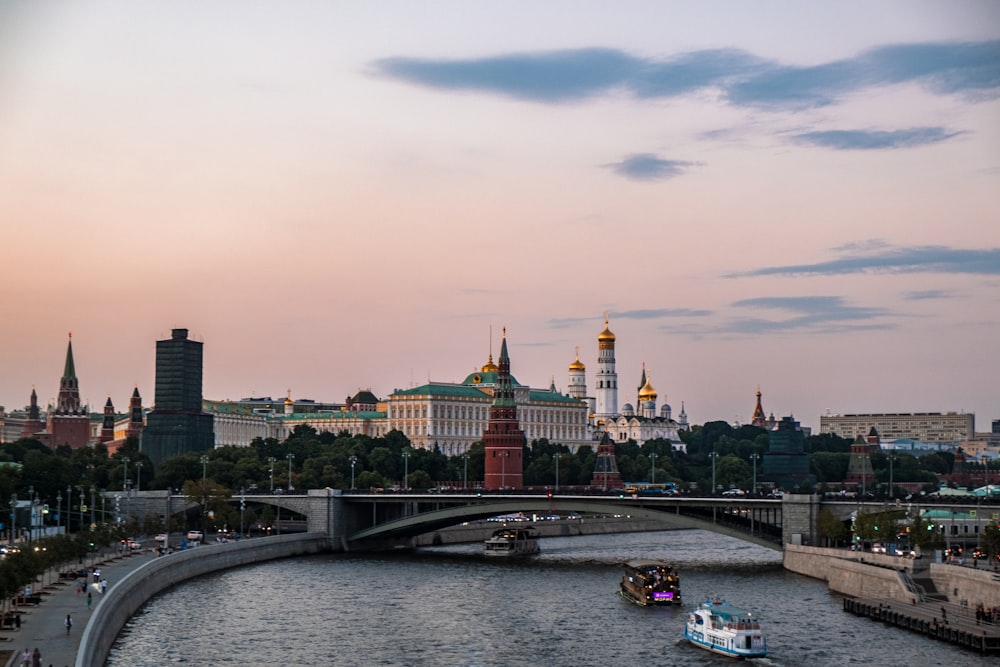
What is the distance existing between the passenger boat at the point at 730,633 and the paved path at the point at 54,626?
30039 millimetres

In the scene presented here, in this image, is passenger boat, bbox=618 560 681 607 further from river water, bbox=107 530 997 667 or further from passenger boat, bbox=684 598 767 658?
passenger boat, bbox=684 598 767 658

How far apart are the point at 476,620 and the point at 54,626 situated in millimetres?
27244

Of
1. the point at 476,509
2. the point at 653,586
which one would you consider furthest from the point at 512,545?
the point at 653,586

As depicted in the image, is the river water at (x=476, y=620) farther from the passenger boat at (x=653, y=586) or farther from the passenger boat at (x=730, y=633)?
the passenger boat at (x=653, y=586)

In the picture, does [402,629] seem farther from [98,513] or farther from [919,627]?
[98,513]

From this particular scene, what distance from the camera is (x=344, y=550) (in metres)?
148

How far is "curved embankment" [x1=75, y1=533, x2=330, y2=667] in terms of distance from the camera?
7181cm

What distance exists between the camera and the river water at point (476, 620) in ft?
258

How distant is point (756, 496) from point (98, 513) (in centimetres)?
6349

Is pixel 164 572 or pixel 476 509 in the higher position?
pixel 476 509

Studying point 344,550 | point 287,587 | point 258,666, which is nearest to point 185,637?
point 258,666

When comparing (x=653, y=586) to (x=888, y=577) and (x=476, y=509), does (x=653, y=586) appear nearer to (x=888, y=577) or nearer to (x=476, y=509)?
(x=888, y=577)

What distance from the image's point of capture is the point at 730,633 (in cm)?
7894

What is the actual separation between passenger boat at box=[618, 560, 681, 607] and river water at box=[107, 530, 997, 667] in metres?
1.08
